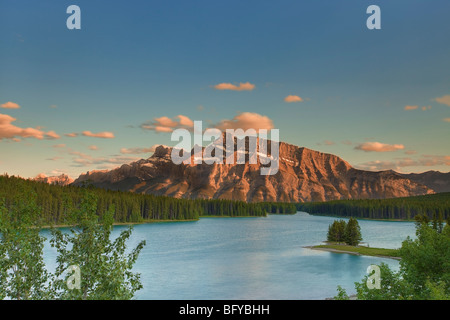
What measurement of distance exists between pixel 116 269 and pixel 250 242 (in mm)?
108191

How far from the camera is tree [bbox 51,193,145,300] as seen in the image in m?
16.7

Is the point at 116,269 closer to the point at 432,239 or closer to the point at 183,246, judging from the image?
the point at 432,239

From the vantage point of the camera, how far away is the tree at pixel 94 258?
16.7m

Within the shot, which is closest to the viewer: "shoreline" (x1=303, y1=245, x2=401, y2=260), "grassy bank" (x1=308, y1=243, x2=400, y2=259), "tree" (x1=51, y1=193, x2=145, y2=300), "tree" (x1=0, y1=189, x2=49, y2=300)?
"tree" (x1=51, y1=193, x2=145, y2=300)

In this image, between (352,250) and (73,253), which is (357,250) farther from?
(73,253)

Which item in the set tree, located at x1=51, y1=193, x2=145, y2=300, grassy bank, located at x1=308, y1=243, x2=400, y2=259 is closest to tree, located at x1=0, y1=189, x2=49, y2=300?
tree, located at x1=51, y1=193, x2=145, y2=300

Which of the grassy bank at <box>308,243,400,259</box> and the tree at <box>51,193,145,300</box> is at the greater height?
the tree at <box>51,193,145,300</box>

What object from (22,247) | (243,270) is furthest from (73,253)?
(243,270)

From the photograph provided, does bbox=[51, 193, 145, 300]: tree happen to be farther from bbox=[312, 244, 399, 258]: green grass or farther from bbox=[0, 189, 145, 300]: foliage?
bbox=[312, 244, 399, 258]: green grass

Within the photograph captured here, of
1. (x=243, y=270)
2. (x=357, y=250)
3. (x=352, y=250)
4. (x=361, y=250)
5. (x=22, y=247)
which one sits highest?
(x=22, y=247)

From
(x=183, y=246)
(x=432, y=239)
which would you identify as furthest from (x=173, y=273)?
(x=432, y=239)

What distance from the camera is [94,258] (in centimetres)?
1716

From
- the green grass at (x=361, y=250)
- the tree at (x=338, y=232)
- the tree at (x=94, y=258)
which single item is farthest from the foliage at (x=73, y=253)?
the tree at (x=338, y=232)
